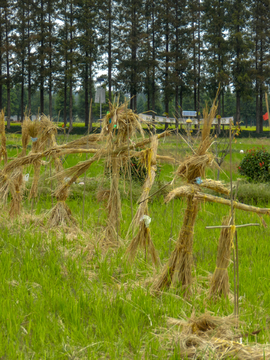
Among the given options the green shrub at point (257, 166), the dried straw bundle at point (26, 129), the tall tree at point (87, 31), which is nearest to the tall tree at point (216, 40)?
the tall tree at point (87, 31)

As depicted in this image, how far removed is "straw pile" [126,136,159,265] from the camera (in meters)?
3.26

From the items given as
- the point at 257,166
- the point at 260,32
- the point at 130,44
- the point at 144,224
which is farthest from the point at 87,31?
the point at 144,224

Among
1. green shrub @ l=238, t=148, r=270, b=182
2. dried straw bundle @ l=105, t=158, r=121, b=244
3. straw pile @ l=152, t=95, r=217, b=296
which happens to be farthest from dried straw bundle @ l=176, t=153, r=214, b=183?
green shrub @ l=238, t=148, r=270, b=182

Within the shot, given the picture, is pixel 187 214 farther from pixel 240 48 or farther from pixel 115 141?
pixel 240 48

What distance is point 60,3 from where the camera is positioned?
32.2 meters

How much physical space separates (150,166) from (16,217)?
256 centimetres

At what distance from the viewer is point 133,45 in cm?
3219

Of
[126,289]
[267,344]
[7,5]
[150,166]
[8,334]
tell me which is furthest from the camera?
[7,5]

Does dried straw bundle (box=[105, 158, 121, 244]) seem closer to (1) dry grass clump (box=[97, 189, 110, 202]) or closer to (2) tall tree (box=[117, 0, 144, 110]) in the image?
(1) dry grass clump (box=[97, 189, 110, 202])

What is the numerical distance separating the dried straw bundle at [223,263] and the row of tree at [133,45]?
96.1 ft

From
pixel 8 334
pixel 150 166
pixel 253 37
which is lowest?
pixel 8 334

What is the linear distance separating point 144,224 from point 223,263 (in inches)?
32.5

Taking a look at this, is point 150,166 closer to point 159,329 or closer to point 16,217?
point 159,329

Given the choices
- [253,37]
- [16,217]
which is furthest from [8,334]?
[253,37]
